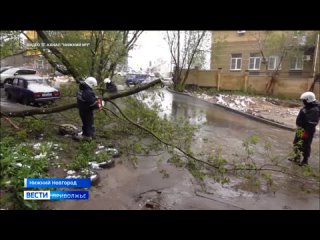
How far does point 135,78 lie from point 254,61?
921 cm

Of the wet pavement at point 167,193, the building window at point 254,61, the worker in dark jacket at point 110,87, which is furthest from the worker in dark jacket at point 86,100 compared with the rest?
the building window at point 254,61

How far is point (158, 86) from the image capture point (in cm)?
387

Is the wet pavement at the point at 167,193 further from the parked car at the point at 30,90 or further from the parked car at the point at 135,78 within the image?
the parked car at the point at 30,90

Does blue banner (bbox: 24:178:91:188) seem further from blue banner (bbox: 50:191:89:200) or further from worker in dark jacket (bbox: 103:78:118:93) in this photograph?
worker in dark jacket (bbox: 103:78:118:93)

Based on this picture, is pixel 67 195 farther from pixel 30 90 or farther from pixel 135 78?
pixel 30 90

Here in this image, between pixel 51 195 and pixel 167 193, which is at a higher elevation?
pixel 51 195

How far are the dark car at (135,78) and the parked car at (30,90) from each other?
1421mm

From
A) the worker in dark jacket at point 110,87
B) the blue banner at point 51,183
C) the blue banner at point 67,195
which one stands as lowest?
the blue banner at point 67,195

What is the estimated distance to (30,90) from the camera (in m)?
6.54

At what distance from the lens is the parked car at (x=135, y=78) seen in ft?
13.2

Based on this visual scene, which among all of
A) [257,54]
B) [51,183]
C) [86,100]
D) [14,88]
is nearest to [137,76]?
[86,100]

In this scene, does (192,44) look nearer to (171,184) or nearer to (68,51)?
(68,51)

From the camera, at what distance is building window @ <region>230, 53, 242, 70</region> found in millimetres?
12914
